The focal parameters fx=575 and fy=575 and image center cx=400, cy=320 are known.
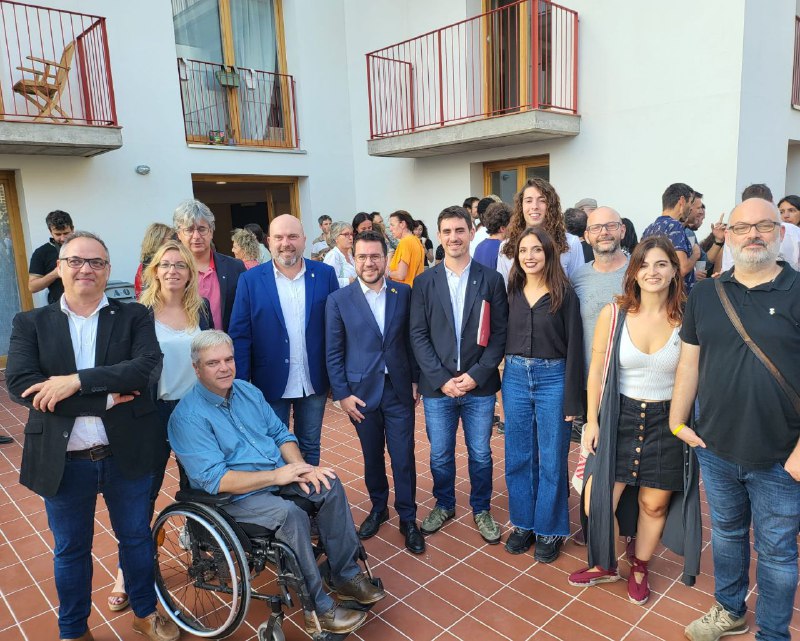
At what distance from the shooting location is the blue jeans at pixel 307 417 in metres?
3.32

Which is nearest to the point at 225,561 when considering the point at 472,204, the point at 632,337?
the point at 632,337

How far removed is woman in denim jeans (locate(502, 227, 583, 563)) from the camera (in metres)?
2.90

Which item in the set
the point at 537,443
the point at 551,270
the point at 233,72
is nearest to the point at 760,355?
the point at 551,270

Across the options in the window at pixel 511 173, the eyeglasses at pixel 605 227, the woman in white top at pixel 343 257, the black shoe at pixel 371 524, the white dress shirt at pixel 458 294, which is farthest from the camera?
the window at pixel 511 173

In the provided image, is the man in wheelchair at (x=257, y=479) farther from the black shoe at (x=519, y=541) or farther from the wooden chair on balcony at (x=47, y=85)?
the wooden chair on balcony at (x=47, y=85)

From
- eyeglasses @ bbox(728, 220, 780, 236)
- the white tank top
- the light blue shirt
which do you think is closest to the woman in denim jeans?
the white tank top

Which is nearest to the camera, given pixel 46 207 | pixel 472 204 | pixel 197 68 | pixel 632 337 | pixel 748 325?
pixel 748 325

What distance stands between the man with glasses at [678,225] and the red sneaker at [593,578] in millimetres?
1861

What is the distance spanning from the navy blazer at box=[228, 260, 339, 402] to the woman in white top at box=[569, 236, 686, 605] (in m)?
Result: 1.52

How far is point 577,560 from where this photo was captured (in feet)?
10.1

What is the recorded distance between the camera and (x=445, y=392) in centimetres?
311

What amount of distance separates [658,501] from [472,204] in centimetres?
480

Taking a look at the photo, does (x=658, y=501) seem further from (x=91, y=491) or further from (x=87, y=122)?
(x=87, y=122)

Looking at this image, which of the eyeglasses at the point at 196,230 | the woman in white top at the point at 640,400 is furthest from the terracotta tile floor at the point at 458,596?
the eyeglasses at the point at 196,230
